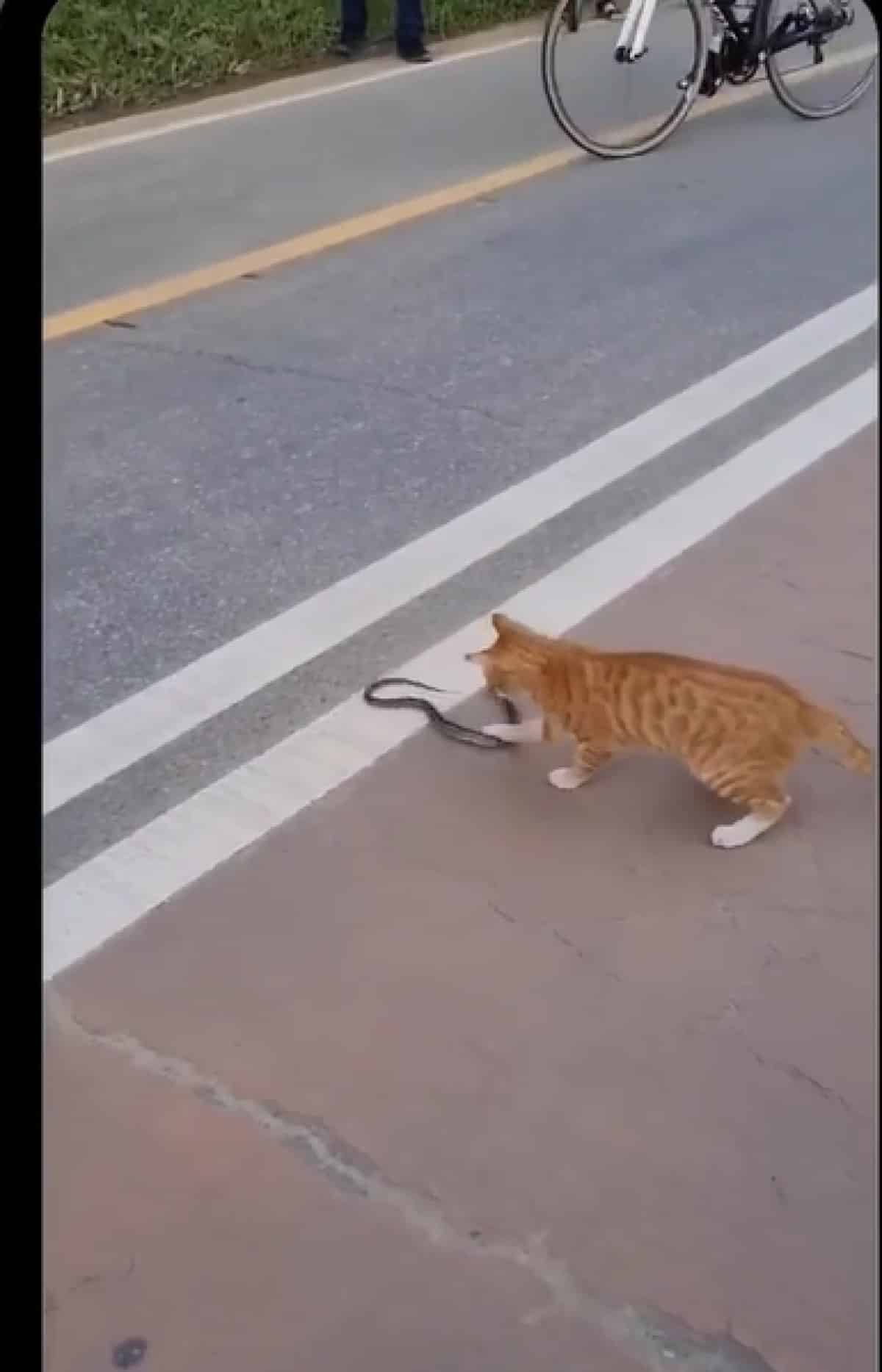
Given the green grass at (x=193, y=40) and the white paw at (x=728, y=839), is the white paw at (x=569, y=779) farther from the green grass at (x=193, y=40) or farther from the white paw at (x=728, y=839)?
the green grass at (x=193, y=40)

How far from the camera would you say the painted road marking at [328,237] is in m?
4.38

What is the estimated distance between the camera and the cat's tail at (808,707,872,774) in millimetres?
2184

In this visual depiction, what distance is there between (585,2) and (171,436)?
2396 mm

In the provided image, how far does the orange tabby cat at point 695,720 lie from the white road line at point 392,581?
50 centimetres

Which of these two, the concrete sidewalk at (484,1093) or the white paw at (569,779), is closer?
the concrete sidewalk at (484,1093)

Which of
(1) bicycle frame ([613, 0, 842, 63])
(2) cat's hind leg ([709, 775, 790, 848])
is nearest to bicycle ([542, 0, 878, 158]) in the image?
(1) bicycle frame ([613, 0, 842, 63])

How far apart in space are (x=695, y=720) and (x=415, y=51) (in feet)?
15.6

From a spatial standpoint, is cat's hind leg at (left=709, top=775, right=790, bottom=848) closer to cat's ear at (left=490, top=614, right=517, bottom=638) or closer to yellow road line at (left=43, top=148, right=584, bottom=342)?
cat's ear at (left=490, top=614, right=517, bottom=638)

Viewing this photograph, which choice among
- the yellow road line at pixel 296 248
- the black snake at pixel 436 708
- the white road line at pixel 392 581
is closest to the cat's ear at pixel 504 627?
the black snake at pixel 436 708

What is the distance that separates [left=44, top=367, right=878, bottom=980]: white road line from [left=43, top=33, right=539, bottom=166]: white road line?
3.11m

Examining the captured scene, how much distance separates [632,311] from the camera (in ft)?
14.1
